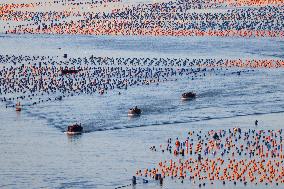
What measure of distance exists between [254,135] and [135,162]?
11.8 meters

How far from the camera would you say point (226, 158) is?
90938 millimetres

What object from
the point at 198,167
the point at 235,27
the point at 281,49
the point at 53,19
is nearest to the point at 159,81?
the point at 281,49

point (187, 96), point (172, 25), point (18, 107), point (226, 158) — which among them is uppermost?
point (172, 25)

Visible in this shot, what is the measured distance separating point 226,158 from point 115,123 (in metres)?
16.9

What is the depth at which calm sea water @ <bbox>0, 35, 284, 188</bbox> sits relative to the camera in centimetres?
8894

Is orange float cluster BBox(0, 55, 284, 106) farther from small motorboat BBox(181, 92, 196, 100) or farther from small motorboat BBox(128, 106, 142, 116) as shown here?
small motorboat BBox(128, 106, 142, 116)

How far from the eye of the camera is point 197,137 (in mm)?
98062

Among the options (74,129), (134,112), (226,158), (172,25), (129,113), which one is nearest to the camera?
(226,158)

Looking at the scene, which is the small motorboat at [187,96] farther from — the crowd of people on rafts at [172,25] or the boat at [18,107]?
the crowd of people on rafts at [172,25]

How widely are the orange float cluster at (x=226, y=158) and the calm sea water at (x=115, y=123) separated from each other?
2.25m

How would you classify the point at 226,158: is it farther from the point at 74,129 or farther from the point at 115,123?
the point at 115,123

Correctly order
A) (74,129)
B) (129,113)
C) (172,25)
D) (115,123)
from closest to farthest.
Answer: (74,129) < (115,123) < (129,113) < (172,25)

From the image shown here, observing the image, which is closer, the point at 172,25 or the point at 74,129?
the point at 74,129

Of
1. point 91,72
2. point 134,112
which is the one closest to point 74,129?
point 134,112
